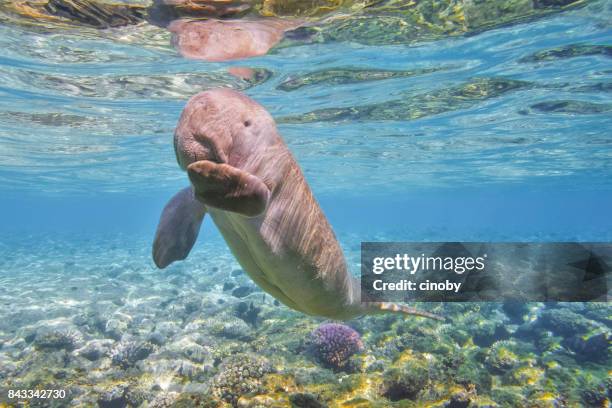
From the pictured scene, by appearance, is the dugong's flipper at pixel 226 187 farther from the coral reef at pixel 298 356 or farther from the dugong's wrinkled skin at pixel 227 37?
the dugong's wrinkled skin at pixel 227 37

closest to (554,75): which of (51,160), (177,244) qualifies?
(177,244)

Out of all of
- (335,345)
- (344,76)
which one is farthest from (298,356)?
(344,76)

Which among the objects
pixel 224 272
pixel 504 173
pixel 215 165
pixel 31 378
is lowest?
pixel 224 272

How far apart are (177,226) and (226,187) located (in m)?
1.66

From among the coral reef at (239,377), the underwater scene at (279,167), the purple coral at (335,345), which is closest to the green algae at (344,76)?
the underwater scene at (279,167)

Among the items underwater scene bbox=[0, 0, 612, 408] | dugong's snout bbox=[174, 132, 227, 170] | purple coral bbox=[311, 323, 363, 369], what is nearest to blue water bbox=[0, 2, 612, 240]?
underwater scene bbox=[0, 0, 612, 408]

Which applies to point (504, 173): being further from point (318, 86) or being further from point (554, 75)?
point (318, 86)

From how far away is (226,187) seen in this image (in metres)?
2.00

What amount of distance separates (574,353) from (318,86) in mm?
11075

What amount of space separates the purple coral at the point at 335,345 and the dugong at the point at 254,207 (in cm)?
480

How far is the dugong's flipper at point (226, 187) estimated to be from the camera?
196cm

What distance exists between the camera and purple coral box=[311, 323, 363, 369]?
8211 millimetres

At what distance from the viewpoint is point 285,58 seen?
11.2 meters

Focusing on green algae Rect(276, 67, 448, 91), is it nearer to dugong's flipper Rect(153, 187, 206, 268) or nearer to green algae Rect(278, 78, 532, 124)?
green algae Rect(278, 78, 532, 124)
